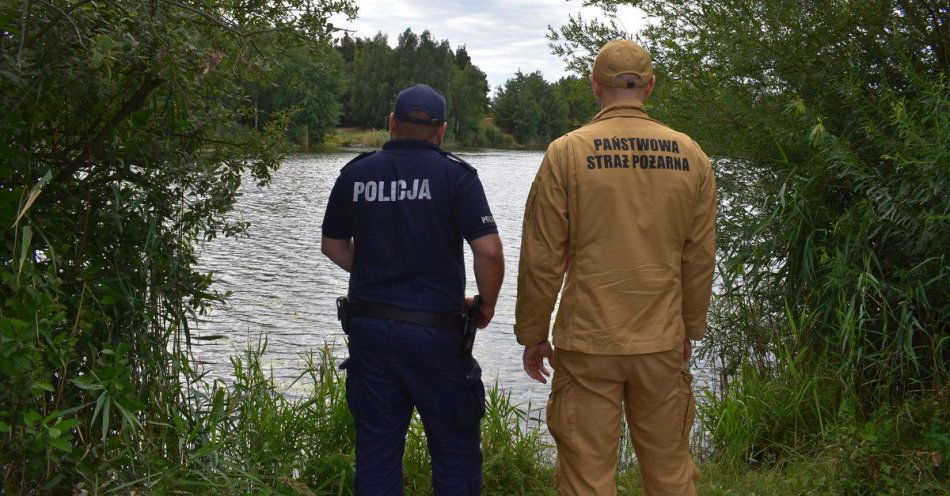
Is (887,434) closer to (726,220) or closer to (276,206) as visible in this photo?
(726,220)

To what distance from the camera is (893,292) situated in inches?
208

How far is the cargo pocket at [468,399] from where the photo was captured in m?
3.72

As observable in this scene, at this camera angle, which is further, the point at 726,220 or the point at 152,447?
the point at 726,220

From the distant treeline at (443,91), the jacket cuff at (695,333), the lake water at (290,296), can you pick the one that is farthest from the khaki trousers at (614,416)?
the distant treeline at (443,91)

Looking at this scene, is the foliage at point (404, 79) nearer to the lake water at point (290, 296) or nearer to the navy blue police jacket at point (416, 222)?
the lake water at point (290, 296)

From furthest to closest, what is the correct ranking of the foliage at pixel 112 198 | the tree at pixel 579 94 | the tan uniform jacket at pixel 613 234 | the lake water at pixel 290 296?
the lake water at pixel 290 296
the tree at pixel 579 94
the tan uniform jacket at pixel 613 234
the foliage at pixel 112 198

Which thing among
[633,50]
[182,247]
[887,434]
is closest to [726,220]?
[887,434]

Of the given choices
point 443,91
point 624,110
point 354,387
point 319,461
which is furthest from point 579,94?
point 443,91

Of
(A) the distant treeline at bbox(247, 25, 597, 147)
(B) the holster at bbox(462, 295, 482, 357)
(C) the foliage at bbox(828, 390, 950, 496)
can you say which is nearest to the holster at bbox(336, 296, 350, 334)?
(B) the holster at bbox(462, 295, 482, 357)

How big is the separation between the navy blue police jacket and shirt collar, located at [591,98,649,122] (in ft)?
1.95

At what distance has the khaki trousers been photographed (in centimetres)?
345

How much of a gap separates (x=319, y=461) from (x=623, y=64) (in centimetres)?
Answer: 241

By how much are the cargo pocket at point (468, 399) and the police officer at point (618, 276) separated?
28 centimetres

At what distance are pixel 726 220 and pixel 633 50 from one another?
11.1ft
